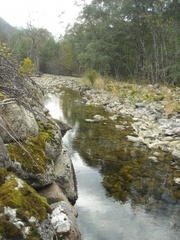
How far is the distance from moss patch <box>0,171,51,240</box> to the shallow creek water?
1.24m

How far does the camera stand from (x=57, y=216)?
2939 millimetres

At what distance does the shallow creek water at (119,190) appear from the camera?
12.6 feet

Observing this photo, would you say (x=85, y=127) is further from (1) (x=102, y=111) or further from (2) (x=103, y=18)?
(2) (x=103, y=18)

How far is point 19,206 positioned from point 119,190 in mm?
2759

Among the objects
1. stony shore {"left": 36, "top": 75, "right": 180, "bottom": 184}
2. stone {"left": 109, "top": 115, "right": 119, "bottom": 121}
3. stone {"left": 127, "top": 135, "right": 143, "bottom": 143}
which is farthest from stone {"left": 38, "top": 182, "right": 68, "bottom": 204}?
stone {"left": 109, "top": 115, "right": 119, "bottom": 121}

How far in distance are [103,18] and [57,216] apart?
2480 centimetres

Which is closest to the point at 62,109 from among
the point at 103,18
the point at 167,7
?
the point at 167,7

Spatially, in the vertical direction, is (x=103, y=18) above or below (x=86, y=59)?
above

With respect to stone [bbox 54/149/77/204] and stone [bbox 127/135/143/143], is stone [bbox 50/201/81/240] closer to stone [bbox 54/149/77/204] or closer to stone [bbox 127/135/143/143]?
stone [bbox 54/149/77/204]

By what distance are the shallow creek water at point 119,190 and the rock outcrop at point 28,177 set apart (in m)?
0.51

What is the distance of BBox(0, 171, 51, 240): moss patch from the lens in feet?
7.30

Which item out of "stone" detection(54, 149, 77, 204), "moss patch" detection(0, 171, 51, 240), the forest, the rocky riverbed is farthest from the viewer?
the forest

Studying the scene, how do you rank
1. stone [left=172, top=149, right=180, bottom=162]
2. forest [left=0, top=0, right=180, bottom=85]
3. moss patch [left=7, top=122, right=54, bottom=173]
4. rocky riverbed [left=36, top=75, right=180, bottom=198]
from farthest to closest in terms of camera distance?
forest [left=0, top=0, right=180, bottom=85], rocky riverbed [left=36, top=75, right=180, bottom=198], stone [left=172, top=149, right=180, bottom=162], moss patch [left=7, top=122, right=54, bottom=173]

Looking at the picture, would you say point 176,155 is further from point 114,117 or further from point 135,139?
point 114,117
